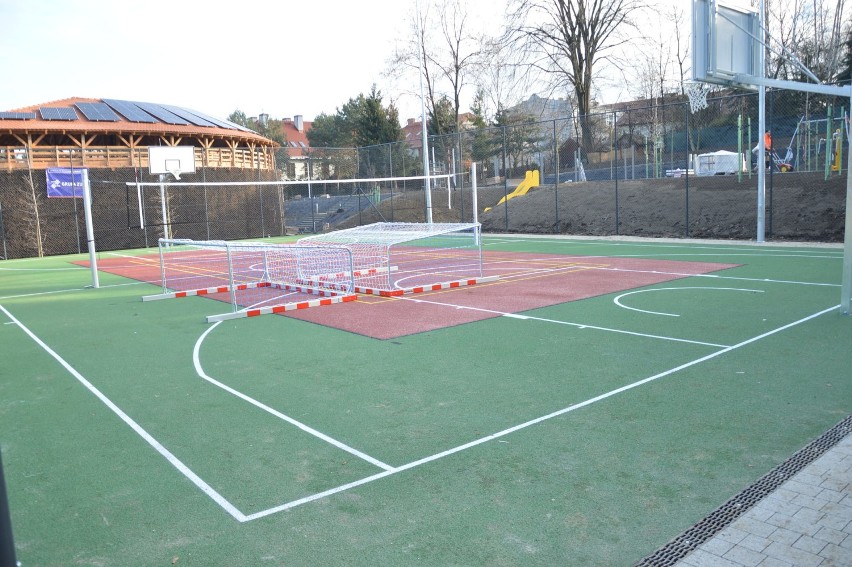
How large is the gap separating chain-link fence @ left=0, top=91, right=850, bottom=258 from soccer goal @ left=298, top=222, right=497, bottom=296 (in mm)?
3149

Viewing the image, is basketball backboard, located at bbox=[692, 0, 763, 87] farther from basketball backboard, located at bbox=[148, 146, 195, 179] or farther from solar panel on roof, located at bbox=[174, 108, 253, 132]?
solar panel on roof, located at bbox=[174, 108, 253, 132]

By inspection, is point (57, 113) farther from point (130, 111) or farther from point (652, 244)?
point (652, 244)

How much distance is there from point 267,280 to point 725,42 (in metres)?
10.2

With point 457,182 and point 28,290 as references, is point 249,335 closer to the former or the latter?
point 28,290

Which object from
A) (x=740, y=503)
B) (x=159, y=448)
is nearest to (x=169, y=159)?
(x=159, y=448)

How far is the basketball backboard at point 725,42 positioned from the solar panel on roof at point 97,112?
31783mm

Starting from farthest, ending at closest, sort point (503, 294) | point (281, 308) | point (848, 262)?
point (503, 294), point (281, 308), point (848, 262)

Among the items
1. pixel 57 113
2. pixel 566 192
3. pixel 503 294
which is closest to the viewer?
pixel 503 294

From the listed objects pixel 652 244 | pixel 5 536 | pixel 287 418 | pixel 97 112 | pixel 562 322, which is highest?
pixel 97 112

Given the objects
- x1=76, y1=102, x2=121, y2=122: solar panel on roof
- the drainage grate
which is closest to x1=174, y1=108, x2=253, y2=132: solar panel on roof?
x1=76, y1=102, x2=121, y2=122: solar panel on roof

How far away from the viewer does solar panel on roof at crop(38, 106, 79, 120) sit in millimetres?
33312

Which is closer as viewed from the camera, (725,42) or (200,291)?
(725,42)

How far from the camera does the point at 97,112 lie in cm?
3528

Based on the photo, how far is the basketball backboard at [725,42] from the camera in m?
10.4
